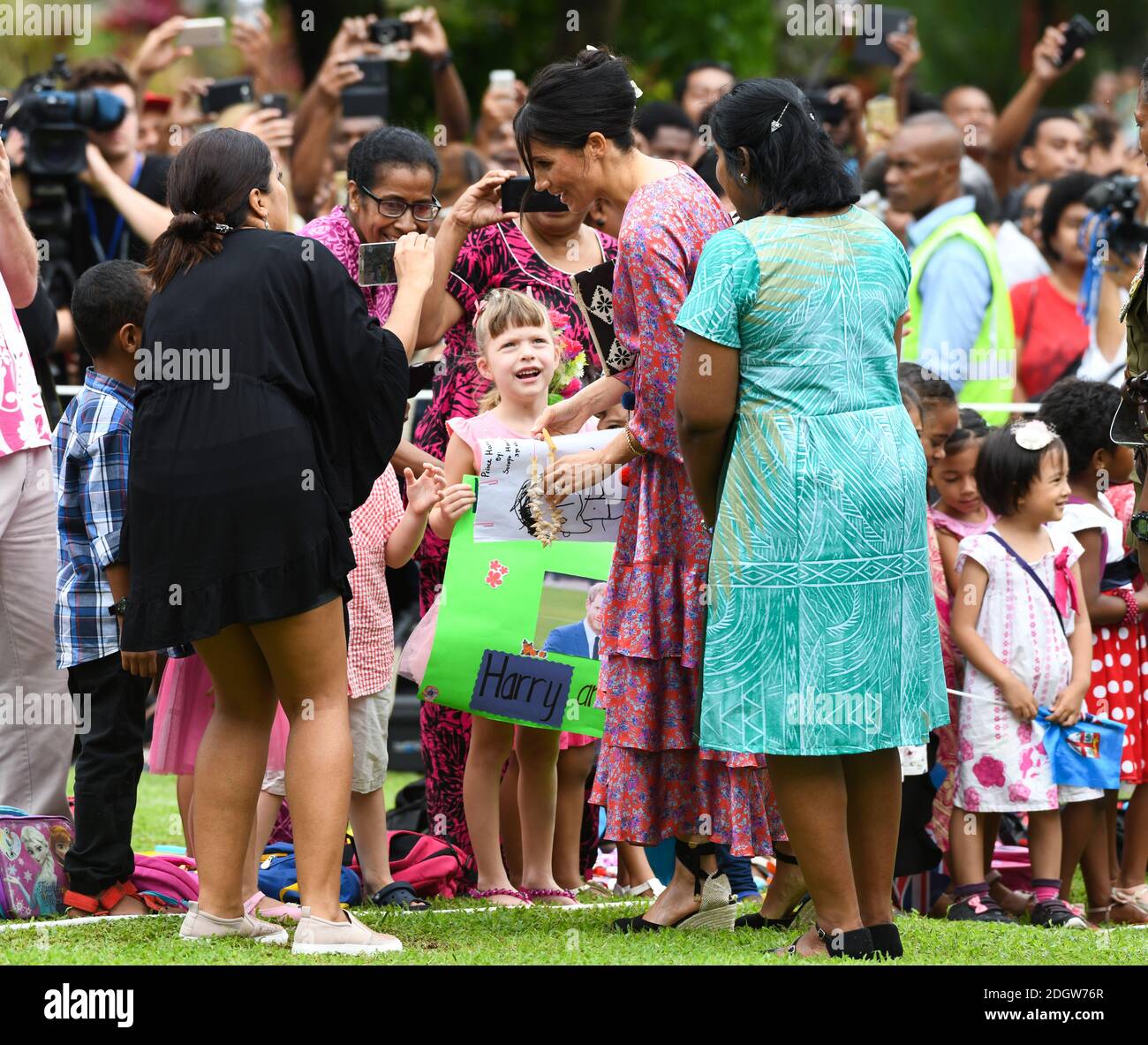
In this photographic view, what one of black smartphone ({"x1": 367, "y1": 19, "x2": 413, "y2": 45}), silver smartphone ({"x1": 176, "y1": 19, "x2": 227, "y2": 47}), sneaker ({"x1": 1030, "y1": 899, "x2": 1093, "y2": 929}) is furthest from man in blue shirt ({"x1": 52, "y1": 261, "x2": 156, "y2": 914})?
black smartphone ({"x1": 367, "y1": 19, "x2": 413, "y2": 45})

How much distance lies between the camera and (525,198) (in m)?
5.47

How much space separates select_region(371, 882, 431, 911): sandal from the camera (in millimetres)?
5238

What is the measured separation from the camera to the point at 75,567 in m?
4.91

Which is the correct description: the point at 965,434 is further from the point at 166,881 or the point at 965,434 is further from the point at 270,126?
the point at 270,126

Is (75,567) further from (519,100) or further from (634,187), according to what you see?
(519,100)

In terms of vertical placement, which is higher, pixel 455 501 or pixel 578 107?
pixel 578 107

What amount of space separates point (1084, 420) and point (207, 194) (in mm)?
3319

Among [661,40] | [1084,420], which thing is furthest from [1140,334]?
[661,40]

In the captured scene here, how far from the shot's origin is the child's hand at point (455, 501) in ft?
17.1

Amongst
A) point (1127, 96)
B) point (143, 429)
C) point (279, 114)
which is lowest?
point (143, 429)

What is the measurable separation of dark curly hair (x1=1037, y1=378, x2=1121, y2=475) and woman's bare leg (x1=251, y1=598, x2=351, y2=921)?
307 cm

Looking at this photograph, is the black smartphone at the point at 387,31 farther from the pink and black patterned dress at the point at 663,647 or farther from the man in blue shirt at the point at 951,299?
the pink and black patterned dress at the point at 663,647

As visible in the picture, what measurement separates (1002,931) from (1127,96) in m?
12.6
